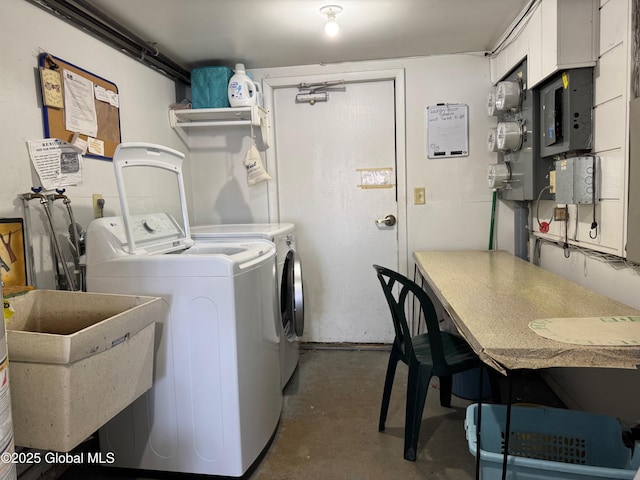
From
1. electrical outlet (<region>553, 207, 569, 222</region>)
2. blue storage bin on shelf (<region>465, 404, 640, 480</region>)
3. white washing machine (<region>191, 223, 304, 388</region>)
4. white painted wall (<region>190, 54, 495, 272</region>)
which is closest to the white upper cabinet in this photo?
electrical outlet (<region>553, 207, 569, 222</region>)

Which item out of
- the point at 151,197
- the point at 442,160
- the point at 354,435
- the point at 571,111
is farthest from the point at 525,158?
the point at 151,197

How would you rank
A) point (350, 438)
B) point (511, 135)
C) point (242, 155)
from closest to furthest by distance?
point (350, 438), point (511, 135), point (242, 155)

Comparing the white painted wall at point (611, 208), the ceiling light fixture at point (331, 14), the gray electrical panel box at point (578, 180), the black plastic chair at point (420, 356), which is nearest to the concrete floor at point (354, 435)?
the black plastic chair at point (420, 356)

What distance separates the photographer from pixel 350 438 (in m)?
1.99

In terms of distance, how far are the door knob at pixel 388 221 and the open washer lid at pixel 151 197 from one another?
144 cm

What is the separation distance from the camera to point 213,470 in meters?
1.65

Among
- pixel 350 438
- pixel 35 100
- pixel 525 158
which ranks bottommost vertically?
pixel 350 438

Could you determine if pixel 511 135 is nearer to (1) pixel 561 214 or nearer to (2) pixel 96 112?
(1) pixel 561 214

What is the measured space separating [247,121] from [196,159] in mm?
547

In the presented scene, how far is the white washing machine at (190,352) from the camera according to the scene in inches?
62.2

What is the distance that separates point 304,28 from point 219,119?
99 cm

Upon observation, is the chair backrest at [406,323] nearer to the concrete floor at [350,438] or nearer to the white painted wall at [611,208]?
the concrete floor at [350,438]

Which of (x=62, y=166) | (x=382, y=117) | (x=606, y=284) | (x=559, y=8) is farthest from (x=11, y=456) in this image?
(x=382, y=117)

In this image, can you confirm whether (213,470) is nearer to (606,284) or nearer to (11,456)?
(11,456)
